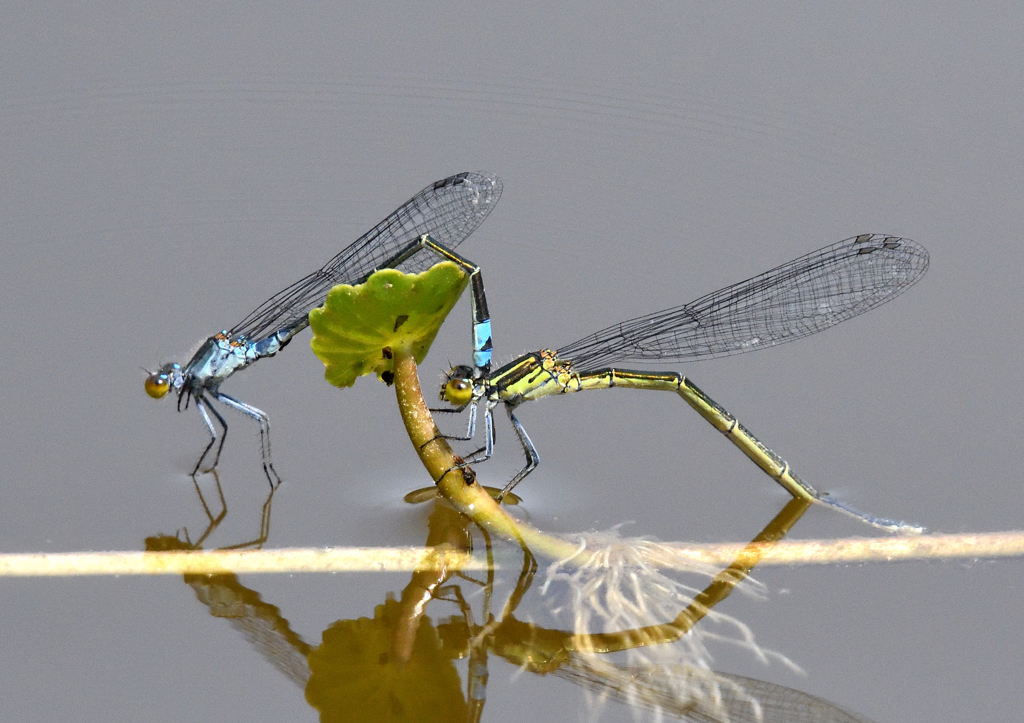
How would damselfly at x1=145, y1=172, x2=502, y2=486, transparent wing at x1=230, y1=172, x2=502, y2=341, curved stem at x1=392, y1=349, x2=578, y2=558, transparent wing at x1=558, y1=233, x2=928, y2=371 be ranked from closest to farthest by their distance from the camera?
curved stem at x1=392, y1=349, x2=578, y2=558 < damselfly at x1=145, y1=172, x2=502, y2=486 < transparent wing at x1=558, y1=233, x2=928, y2=371 < transparent wing at x1=230, y1=172, x2=502, y2=341

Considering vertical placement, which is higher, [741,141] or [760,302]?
[741,141]

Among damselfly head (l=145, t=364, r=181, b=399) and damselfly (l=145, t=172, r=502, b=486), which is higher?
damselfly (l=145, t=172, r=502, b=486)

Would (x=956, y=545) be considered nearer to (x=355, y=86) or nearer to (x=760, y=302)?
(x=760, y=302)

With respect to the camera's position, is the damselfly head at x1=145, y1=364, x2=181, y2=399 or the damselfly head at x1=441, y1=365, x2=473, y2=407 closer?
the damselfly head at x1=441, y1=365, x2=473, y2=407

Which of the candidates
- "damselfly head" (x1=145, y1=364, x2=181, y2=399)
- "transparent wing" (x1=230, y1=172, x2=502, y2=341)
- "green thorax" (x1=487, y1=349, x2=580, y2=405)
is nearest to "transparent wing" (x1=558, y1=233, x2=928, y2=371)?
"green thorax" (x1=487, y1=349, x2=580, y2=405)

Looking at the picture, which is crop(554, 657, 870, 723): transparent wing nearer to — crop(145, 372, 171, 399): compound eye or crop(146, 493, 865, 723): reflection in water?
crop(146, 493, 865, 723): reflection in water

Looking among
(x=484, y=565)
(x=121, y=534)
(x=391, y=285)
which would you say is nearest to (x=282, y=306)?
(x=121, y=534)
